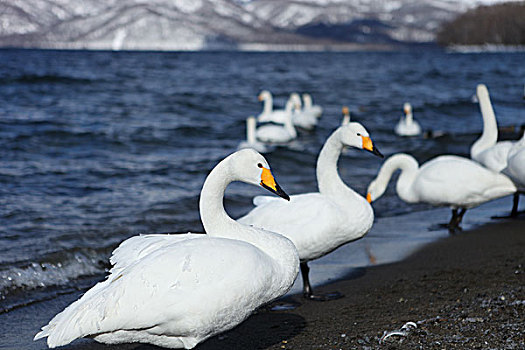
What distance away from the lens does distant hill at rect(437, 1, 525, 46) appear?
110m

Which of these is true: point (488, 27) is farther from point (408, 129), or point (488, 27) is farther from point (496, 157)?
point (496, 157)

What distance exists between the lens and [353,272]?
601cm

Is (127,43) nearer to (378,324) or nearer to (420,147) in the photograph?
(420,147)

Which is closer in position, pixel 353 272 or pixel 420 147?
pixel 353 272

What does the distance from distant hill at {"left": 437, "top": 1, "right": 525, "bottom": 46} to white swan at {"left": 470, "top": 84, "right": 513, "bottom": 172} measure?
105793 millimetres

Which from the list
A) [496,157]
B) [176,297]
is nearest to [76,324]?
[176,297]

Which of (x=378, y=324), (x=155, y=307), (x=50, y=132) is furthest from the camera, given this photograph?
(x=50, y=132)

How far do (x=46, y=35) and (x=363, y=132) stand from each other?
143m

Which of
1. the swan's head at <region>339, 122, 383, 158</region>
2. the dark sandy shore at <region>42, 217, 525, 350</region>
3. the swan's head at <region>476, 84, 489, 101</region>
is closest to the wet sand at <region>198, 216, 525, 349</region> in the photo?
the dark sandy shore at <region>42, 217, 525, 350</region>

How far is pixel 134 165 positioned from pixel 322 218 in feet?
21.8

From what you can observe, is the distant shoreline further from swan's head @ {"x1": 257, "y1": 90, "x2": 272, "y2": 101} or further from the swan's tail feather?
the swan's tail feather

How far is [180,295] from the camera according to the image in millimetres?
3514

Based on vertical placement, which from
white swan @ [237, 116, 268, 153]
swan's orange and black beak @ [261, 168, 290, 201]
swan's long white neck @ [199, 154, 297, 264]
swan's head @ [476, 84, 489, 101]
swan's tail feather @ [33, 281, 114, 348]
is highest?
swan's head @ [476, 84, 489, 101]

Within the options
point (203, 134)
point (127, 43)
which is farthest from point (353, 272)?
point (127, 43)
